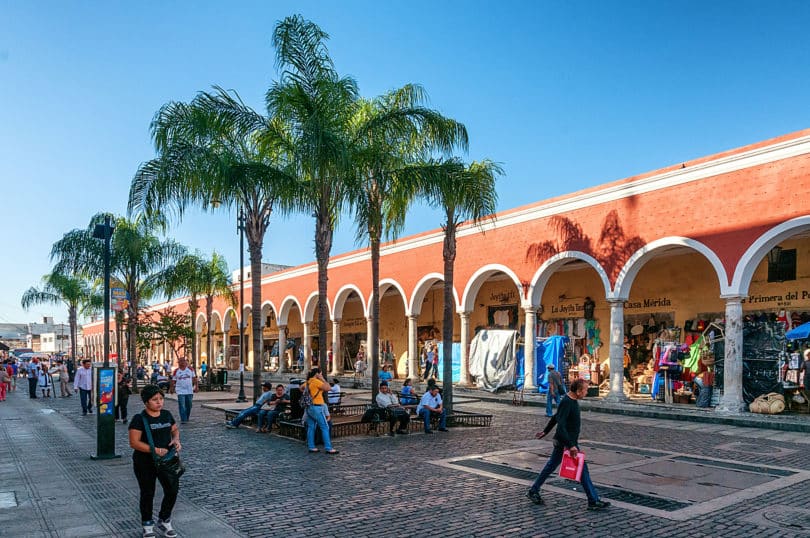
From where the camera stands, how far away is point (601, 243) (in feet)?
58.1

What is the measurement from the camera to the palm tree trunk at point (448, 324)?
46.5 ft

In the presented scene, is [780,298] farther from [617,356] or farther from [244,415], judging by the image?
[244,415]

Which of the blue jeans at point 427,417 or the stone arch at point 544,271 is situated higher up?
the stone arch at point 544,271

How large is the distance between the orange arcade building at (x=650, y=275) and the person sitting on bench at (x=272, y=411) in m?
3.13

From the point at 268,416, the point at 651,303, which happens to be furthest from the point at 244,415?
the point at 651,303

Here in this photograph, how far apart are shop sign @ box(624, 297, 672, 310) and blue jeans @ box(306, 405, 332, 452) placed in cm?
1370

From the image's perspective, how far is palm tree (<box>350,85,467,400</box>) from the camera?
13500mm

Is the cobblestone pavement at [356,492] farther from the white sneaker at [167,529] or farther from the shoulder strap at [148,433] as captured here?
the shoulder strap at [148,433]

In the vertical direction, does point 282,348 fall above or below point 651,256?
below

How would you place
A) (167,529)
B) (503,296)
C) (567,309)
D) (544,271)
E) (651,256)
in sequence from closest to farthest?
(167,529) → (651,256) → (544,271) → (567,309) → (503,296)

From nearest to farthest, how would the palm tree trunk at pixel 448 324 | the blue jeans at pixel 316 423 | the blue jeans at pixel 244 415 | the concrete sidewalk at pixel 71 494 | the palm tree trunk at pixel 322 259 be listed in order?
the concrete sidewalk at pixel 71 494, the blue jeans at pixel 316 423, the blue jeans at pixel 244 415, the palm tree trunk at pixel 322 259, the palm tree trunk at pixel 448 324

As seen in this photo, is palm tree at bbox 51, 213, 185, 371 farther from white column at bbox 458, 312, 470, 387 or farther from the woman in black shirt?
the woman in black shirt

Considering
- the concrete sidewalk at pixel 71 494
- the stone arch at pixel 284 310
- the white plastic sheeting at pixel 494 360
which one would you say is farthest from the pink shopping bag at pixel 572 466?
the stone arch at pixel 284 310

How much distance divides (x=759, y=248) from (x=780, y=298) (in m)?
4.02
